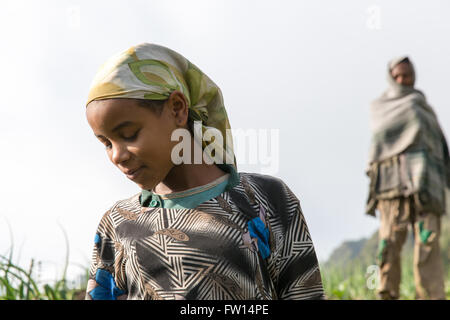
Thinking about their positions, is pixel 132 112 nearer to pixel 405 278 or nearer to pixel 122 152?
pixel 122 152

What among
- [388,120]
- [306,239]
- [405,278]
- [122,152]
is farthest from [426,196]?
[122,152]

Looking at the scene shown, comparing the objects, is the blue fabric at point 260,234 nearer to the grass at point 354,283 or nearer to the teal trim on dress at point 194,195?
the teal trim on dress at point 194,195

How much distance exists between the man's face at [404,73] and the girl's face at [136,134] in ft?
16.4

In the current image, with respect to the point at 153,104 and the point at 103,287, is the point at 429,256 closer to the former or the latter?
the point at 103,287

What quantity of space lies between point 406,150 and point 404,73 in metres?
0.89

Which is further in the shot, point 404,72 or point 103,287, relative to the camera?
point 404,72

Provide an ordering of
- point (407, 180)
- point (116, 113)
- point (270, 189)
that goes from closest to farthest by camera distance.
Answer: point (116, 113)
point (270, 189)
point (407, 180)

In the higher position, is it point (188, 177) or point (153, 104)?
point (153, 104)

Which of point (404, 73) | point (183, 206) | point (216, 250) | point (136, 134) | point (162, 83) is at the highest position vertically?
point (404, 73)

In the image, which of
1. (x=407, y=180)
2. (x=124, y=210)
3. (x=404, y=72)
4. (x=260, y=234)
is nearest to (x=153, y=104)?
(x=124, y=210)

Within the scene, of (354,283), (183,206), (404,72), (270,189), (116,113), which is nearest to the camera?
(116,113)

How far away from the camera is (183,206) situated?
6.18ft

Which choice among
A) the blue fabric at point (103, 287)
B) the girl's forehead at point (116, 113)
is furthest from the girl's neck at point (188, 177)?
the blue fabric at point (103, 287)
